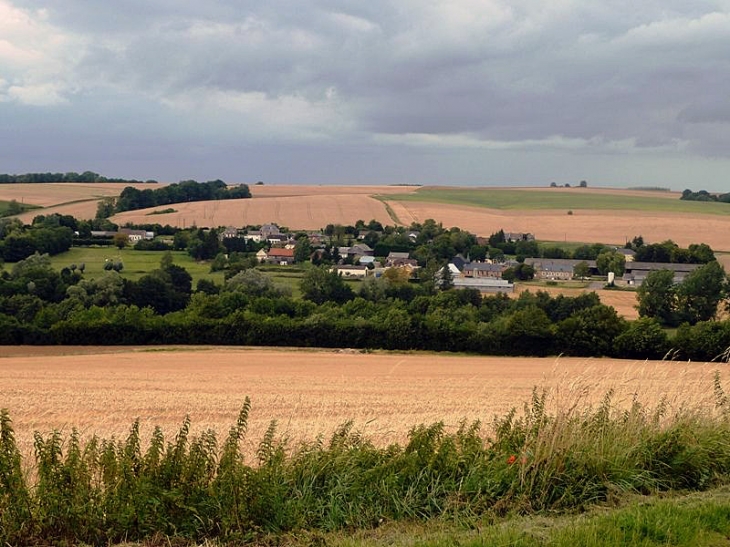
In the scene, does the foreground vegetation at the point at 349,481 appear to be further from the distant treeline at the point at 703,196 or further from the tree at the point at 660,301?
the distant treeline at the point at 703,196

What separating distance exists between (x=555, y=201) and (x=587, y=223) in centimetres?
3314

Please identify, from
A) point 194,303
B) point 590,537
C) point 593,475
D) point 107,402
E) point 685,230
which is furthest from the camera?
point 685,230

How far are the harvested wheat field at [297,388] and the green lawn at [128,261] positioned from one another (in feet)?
103

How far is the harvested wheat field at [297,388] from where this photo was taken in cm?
1078

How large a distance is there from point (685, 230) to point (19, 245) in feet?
278

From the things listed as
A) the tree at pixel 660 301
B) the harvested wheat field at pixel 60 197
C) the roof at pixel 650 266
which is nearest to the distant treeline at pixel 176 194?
the harvested wheat field at pixel 60 197

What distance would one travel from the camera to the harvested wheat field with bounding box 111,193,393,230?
11356 cm

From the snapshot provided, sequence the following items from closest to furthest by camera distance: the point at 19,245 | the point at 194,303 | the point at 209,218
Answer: the point at 194,303 < the point at 19,245 < the point at 209,218

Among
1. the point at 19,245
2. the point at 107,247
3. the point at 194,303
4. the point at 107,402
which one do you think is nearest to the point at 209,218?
the point at 107,247

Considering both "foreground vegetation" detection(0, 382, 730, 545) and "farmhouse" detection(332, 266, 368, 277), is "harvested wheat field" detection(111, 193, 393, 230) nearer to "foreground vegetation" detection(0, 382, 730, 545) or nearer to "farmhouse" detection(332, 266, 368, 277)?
"farmhouse" detection(332, 266, 368, 277)

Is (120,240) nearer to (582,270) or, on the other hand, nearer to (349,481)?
(582,270)

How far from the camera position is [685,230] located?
103 m

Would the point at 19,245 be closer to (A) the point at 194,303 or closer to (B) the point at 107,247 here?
(B) the point at 107,247

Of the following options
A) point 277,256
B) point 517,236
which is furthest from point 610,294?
point 517,236
